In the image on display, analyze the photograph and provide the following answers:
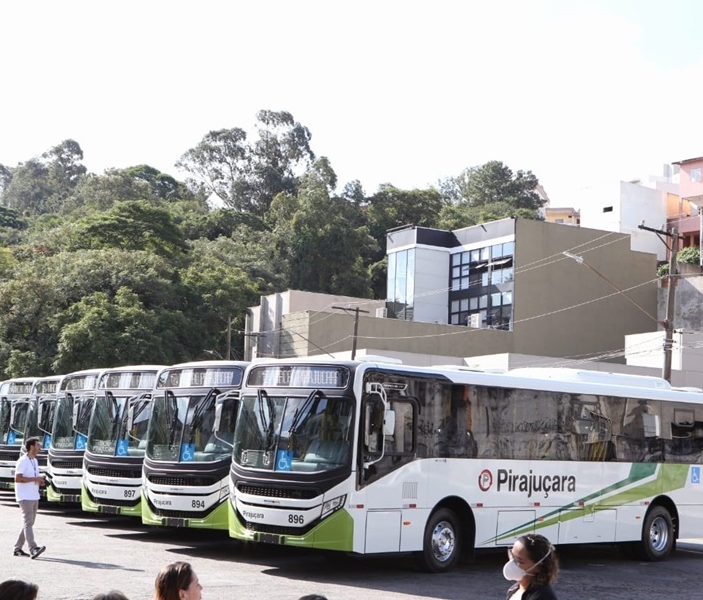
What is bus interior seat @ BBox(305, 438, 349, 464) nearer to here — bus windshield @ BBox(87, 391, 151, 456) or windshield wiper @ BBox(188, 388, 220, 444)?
windshield wiper @ BBox(188, 388, 220, 444)

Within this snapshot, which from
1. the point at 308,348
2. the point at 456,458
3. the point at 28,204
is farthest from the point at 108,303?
the point at 28,204

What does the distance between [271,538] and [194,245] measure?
236 ft

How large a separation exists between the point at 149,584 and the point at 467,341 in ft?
152

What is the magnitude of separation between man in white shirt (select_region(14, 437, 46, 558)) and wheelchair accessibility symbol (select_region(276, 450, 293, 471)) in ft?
10.8

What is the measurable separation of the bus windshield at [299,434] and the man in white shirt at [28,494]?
2816 millimetres

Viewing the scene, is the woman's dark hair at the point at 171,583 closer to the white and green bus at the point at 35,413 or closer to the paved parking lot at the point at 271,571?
the paved parking lot at the point at 271,571

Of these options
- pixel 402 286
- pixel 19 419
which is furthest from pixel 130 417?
pixel 402 286

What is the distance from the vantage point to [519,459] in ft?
56.1

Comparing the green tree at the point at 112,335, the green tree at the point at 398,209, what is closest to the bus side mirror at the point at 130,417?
the green tree at the point at 112,335

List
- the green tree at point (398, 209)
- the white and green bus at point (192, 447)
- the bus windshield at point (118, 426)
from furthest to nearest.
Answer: the green tree at point (398, 209), the bus windshield at point (118, 426), the white and green bus at point (192, 447)

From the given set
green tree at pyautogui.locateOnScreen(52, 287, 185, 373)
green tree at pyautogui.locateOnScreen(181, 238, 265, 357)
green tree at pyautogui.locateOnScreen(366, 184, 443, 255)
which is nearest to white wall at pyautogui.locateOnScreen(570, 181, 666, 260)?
green tree at pyautogui.locateOnScreen(366, 184, 443, 255)

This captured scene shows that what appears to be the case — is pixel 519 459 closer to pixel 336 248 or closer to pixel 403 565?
pixel 403 565

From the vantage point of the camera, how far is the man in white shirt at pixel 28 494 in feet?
48.0

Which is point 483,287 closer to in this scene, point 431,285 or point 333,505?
point 431,285
